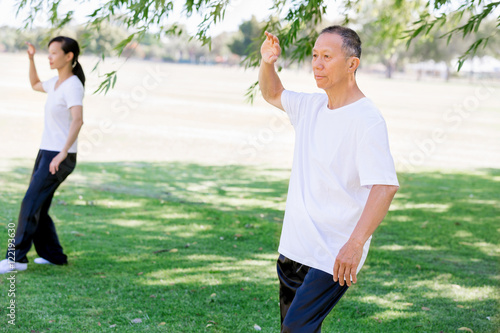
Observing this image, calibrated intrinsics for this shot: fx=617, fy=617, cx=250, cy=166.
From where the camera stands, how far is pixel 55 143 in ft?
16.8

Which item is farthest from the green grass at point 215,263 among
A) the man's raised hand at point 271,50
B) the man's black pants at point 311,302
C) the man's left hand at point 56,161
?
the man's raised hand at point 271,50

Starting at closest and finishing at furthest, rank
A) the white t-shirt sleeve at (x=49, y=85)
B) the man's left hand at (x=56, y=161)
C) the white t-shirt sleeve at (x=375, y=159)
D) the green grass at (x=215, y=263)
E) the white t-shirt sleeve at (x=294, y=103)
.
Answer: the white t-shirt sleeve at (x=375, y=159) → the white t-shirt sleeve at (x=294, y=103) → the green grass at (x=215, y=263) → the man's left hand at (x=56, y=161) → the white t-shirt sleeve at (x=49, y=85)

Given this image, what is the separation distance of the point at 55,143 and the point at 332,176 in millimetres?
3135

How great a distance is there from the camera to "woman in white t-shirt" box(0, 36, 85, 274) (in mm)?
5094

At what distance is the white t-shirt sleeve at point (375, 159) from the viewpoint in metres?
2.55

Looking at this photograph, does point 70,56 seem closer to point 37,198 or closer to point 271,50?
point 37,198

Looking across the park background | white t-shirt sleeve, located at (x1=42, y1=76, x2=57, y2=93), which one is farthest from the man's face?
white t-shirt sleeve, located at (x1=42, y1=76, x2=57, y2=93)

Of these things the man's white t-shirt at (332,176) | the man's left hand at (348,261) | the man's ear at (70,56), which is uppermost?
the man's ear at (70,56)

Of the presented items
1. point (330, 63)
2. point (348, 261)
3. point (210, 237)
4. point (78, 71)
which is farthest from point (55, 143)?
point (348, 261)

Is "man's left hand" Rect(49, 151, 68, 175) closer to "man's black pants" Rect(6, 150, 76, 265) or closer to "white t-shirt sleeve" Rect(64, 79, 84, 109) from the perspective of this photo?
"man's black pants" Rect(6, 150, 76, 265)

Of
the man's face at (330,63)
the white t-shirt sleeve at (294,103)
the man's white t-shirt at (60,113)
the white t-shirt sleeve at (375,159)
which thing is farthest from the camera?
the man's white t-shirt at (60,113)

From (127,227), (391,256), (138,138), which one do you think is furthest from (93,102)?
(391,256)

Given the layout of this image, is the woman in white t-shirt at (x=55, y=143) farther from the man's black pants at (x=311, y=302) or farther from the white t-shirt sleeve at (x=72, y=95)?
the man's black pants at (x=311, y=302)

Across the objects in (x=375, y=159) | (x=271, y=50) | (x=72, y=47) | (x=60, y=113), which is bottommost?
(x=60, y=113)
